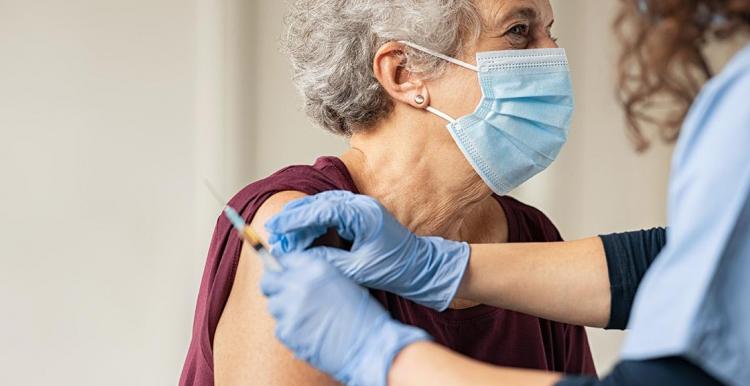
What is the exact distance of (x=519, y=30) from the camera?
5.56 feet

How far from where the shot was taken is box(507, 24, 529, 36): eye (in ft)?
5.52

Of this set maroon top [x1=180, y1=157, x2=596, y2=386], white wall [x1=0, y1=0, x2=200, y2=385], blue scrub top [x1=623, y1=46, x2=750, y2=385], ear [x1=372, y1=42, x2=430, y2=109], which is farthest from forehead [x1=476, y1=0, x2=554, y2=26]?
white wall [x1=0, y1=0, x2=200, y2=385]

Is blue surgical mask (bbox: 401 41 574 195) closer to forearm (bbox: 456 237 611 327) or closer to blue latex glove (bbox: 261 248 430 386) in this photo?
forearm (bbox: 456 237 611 327)

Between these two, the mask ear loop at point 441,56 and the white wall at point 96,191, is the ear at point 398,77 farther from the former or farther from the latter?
the white wall at point 96,191

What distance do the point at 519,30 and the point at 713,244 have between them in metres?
0.91

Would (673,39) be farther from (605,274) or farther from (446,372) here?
(605,274)

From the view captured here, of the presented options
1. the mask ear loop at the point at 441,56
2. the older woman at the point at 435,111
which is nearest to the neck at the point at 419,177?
the older woman at the point at 435,111

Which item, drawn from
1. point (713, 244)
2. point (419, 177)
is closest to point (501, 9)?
point (419, 177)

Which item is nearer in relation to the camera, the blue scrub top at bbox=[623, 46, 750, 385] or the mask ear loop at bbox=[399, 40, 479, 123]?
the blue scrub top at bbox=[623, 46, 750, 385]

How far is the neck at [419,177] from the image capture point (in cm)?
165

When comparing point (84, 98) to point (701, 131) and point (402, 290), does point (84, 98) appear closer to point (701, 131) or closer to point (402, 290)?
point (402, 290)

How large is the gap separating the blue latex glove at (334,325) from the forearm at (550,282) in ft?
1.29

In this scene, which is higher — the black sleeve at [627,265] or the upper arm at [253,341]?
the black sleeve at [627,265]

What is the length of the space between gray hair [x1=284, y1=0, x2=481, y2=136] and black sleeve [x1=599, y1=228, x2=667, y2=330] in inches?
16.0
